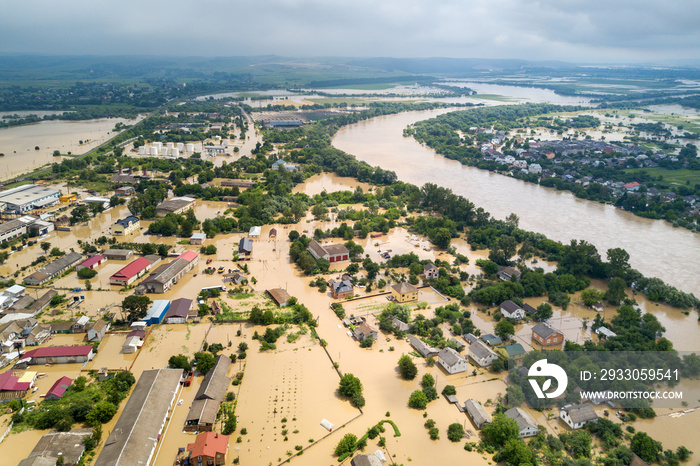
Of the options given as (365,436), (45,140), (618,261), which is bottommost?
(365,436)

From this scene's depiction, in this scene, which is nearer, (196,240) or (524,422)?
(524,422)

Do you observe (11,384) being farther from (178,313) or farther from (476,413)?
(476,413)

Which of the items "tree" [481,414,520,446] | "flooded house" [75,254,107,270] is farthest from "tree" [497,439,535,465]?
"flooded house" [75,254,107,270]

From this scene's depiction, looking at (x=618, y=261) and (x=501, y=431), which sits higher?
(x=618, y=261)

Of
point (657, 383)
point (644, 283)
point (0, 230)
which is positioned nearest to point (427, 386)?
point (657, 383)

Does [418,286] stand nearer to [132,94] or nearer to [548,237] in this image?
[548,237]

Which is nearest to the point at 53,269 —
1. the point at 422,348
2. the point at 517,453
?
the point at 422,348

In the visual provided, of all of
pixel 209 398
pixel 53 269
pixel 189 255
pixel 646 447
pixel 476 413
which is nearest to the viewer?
pixel 646 447

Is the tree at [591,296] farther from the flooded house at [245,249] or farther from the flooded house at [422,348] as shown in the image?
the flooded house at [245,249]
